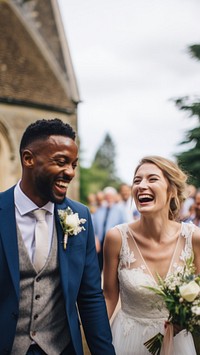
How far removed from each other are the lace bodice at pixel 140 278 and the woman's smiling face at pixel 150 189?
14.3 inches

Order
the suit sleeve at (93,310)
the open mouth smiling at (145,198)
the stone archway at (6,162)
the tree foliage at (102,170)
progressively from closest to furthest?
the suit sleeve at (93,310) → the open mouth smiling at (145,198) → the stone archway at (6,162) → the tree foliage at (102,170)

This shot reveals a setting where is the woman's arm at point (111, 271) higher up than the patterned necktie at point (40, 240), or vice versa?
the patterned necktie at point (40, 240)

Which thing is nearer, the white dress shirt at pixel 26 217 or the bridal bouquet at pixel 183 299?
the white dress shirt at pixel 26 217

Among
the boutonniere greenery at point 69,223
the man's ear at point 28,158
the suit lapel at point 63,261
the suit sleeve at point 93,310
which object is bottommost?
the suit sleeve at point 93,310

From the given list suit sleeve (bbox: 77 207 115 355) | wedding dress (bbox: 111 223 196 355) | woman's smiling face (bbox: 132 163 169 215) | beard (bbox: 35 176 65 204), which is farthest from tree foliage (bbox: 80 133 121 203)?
beard (bbox: 35 176 65 204)

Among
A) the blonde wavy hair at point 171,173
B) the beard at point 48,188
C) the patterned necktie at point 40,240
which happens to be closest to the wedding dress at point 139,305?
the blonde wavy hair at point 171,173

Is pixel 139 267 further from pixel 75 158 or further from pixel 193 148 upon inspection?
pixel 193 148

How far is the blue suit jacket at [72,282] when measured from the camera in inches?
111

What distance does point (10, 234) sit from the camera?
2928 mm

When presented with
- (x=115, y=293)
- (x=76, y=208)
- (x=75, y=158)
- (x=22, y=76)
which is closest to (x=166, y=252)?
(x=115, y=293)

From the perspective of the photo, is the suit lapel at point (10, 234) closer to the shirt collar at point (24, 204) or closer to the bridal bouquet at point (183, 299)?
the shirt collar at point (24, 204)

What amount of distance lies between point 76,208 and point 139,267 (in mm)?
956

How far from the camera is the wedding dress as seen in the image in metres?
3.95

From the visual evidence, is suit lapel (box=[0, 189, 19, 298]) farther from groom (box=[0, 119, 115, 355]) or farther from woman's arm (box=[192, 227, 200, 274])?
woman's arm (box=[192, 227, 200, 274])
